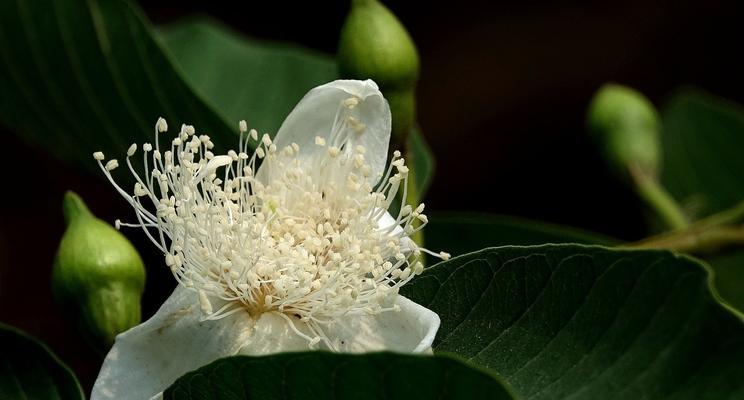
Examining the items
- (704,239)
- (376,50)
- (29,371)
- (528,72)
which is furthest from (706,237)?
(528,72)

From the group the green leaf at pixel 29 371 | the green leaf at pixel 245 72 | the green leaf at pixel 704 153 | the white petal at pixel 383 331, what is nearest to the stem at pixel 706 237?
the green leaf at pixel 704 153

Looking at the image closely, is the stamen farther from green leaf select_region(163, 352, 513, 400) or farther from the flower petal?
green leaf select_region(163, 352, 513, 400)

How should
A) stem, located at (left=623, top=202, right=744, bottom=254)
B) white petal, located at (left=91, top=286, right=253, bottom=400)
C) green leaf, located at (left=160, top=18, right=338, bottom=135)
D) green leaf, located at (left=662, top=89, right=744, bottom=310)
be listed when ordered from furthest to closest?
green leaf, located at (left=662, top=89, right=744, bottom=310)
green leaf, located at (left=160, top=18, right=338, bottom=135)
stem, located at (left=623, top=202, right=744, bottom=254)
white petal, located at (left=91, top=286, right=253, bottom=400)

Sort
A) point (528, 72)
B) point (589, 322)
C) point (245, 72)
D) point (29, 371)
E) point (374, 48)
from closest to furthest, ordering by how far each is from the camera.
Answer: point (589, 322) → point (29, 371) → point (374, 48) → point (245, 72) → point (528, 72)

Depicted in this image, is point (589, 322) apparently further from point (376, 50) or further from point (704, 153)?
point (704, 153)

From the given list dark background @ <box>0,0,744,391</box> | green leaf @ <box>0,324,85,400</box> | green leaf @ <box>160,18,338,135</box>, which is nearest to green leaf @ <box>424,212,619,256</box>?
green leaf @ <box>160,18,338,135</box>

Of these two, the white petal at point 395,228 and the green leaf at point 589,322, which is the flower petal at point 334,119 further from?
the green leaf at point 589,322
